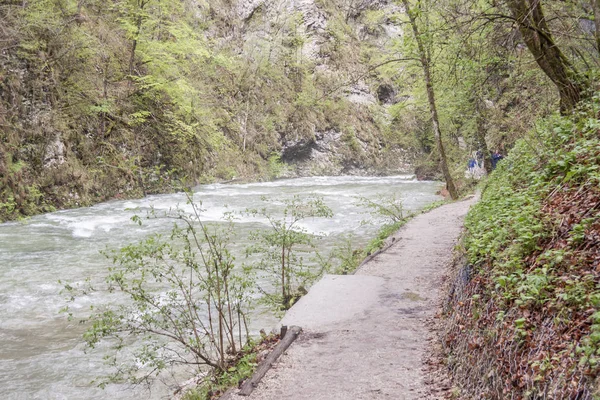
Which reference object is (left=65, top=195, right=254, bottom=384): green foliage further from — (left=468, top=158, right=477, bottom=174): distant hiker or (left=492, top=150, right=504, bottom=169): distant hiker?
(left=468, top=158, right=477, bottom=174): distant hiker

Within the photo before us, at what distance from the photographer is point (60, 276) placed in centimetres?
938

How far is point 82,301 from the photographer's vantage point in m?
8.14

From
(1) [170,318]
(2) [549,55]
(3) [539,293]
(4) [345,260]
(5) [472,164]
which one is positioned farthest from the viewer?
(5) [472,164]

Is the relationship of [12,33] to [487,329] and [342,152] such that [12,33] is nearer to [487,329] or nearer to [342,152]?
[487,329]

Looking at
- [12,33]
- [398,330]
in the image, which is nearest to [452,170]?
[398,330]

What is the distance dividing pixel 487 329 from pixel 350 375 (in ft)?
5.65

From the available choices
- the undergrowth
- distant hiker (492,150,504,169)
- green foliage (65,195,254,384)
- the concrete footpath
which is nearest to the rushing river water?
green foliage (65,195,254,384)

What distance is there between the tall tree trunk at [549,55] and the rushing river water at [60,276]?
234 inches

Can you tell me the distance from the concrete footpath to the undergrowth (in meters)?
0.57

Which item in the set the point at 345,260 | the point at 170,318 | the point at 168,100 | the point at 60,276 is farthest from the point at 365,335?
the point at 168,100

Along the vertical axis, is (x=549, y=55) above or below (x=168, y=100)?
below

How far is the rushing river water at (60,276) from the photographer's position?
5727 mm

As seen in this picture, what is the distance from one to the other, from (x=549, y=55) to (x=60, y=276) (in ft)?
33.1

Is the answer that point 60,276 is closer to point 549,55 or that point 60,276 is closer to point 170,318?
point 170,318
